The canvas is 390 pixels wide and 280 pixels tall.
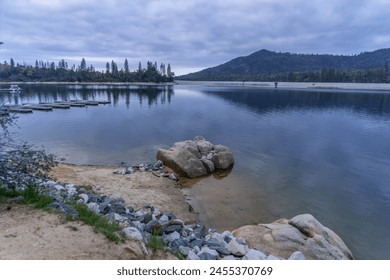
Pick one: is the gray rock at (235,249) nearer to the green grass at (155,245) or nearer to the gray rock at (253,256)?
the gray rock at (253,256)

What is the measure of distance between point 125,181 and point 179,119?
3125 centimetres

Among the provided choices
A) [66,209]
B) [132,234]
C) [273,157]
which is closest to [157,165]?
[273,157]

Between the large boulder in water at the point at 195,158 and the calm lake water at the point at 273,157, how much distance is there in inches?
46.2

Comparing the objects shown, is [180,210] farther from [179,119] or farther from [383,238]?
[179,119]

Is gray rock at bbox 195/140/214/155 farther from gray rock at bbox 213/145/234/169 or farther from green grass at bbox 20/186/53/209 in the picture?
green grass at bbox 20/186/53/209

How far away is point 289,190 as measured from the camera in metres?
18.3

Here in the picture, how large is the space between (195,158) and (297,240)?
12545 mm

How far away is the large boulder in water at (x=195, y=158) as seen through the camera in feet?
67.4

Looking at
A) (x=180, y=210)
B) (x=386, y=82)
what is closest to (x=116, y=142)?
(x=180, y=210)

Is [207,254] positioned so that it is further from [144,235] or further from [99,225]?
[99,225]

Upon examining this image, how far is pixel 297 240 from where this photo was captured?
972 cm

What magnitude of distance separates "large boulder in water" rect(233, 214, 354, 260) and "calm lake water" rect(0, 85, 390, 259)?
2852mm

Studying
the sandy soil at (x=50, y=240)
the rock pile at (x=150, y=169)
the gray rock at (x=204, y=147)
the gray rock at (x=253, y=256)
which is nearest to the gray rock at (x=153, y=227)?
the sandy soil at (x=50, y=240)

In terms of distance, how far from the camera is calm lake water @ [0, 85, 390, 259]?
1497 centimetres
